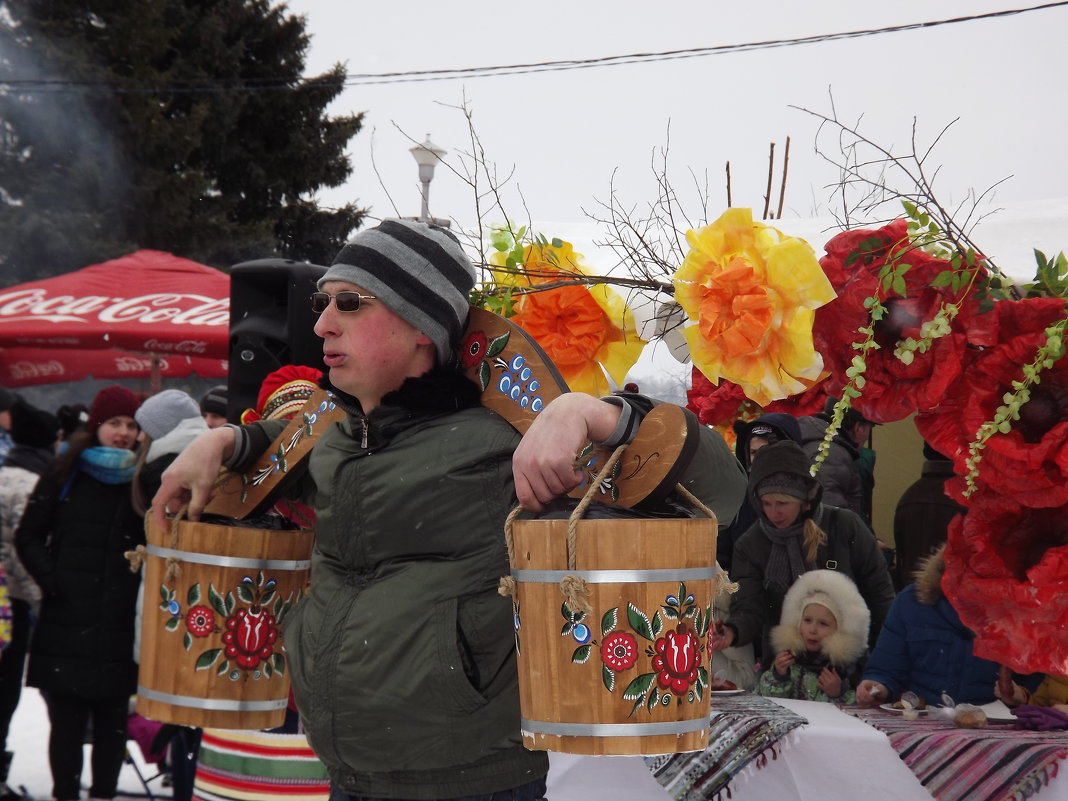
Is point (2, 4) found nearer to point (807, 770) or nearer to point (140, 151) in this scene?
point (140, 151)

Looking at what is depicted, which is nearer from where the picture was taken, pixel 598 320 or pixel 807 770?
pixel 598 320

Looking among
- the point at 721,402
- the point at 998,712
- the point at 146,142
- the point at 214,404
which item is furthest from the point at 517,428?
the point at 146,142

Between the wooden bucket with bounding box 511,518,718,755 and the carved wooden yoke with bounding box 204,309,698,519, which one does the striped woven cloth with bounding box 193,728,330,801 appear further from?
the wooden bucket with bounding box 511,518,718,755

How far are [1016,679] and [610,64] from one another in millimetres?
7868

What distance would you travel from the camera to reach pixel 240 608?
214 cm

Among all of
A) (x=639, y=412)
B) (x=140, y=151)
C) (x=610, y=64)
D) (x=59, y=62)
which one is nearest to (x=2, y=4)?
(x=59, y=62)

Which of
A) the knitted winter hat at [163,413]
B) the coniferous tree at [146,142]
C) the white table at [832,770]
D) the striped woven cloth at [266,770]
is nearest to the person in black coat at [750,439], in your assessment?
the white table at [832,770]

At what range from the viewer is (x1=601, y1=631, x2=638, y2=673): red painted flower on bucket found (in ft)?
4.88

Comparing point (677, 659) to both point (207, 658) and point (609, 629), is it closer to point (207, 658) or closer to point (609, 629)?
point (609, 629)

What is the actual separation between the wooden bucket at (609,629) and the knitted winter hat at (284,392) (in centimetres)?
168

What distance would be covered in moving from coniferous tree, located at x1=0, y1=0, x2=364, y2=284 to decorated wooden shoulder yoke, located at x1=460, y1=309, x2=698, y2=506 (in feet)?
48.9

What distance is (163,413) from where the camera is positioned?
4.59 metres

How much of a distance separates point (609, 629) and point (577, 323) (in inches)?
52.2

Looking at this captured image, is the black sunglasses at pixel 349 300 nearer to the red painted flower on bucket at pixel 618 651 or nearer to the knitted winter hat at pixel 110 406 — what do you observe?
the red painted flower on bucket at pixel 618 651
